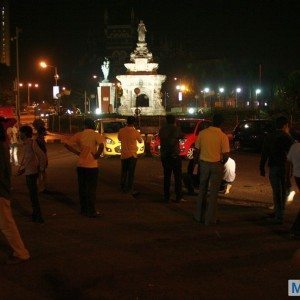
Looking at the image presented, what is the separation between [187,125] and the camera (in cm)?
2486

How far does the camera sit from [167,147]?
41.9 ft

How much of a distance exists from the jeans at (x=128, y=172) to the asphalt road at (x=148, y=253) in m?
0.68

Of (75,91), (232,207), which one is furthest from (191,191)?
(75,91)

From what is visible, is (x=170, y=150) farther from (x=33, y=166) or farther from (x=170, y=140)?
(x=33, y=166)

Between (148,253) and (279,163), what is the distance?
3.46 m

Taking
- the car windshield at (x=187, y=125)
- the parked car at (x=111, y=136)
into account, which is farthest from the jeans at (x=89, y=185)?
the parked car at (x=111, y=136)

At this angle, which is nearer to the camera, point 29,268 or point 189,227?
point 29,268

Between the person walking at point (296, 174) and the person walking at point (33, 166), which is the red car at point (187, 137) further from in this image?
the person walking at point (296, 174)

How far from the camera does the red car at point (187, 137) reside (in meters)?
23.7

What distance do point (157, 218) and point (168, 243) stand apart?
86.4 inches

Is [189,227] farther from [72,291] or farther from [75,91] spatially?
[75,91]

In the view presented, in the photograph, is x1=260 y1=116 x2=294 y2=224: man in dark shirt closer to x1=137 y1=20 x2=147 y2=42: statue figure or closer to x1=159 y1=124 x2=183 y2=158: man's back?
x1=159 y1=124 x2=183 y2=158: man's back

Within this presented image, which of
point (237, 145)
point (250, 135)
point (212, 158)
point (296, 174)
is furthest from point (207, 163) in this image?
point (237, 145)

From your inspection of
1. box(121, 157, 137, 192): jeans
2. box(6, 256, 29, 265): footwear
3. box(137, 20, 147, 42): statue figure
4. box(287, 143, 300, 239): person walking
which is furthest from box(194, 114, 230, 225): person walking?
box(137, 20, 147, 42): statue figure
